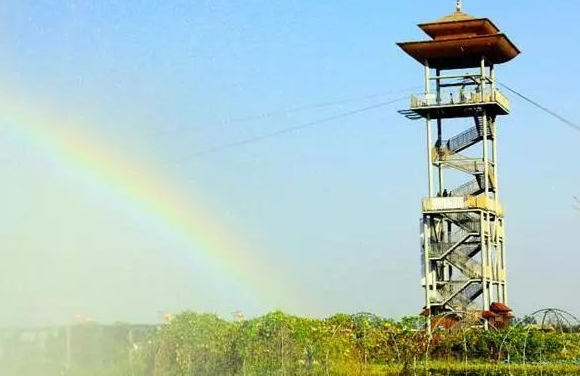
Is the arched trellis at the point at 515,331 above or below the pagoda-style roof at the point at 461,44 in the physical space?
below

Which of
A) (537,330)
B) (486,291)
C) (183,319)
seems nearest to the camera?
(183,319)

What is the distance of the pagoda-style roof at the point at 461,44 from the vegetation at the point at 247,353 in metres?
23.7

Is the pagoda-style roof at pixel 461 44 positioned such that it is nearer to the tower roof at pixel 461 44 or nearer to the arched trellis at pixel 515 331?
the tower roof at pixel 461 44

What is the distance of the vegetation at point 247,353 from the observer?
30.3 m

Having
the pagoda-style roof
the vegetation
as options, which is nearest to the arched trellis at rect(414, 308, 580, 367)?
the vegetation

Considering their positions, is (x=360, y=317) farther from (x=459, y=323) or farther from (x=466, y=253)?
(x=466, y=253)

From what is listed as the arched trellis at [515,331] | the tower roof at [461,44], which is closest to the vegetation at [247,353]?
the arched trellis at [515,331]

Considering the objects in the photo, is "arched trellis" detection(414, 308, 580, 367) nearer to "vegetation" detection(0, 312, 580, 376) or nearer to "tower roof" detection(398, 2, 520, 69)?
"vegetation" detection(0, 312, 580, 376)

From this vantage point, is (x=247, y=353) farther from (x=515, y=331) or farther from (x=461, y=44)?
(x=461, y=44)

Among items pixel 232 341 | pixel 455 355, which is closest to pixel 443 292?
pixel 455 355

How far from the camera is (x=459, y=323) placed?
46438 millimetres

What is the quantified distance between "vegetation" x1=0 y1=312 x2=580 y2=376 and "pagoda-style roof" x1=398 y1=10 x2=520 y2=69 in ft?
77.9

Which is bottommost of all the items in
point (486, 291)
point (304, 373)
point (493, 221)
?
point (304, 373)

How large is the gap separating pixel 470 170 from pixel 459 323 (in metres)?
12.7
